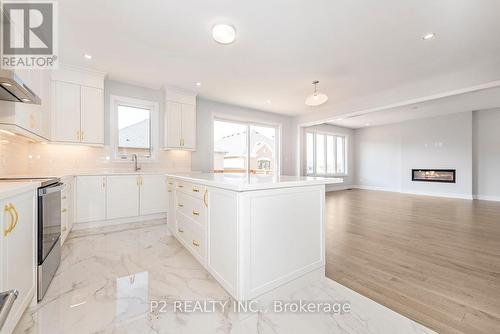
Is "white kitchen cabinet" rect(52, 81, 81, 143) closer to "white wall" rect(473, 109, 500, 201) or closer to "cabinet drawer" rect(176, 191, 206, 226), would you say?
"cabinet drawer" rect(176, 191, 206, 226)

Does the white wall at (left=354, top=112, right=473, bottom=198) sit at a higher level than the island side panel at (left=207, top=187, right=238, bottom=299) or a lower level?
higher

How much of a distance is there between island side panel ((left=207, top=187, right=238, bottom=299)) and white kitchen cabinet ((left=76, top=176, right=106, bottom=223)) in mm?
2610

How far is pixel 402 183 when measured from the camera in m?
8.02

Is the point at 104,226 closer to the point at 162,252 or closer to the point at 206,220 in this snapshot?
the point at 162,252

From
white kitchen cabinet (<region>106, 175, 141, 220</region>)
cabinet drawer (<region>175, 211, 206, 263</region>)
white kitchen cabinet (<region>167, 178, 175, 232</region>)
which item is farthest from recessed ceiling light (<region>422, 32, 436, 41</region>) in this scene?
white kitchen cabinet (<region>106, 175, 141, 220</region>)

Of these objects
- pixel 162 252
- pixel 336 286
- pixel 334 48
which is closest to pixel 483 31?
pixel 334 48

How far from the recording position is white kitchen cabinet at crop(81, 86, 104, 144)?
11.7 feet

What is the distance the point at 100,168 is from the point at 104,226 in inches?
43.5

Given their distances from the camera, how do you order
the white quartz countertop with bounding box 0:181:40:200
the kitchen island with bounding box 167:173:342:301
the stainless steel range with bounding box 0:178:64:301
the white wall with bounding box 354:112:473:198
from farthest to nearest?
1. the white wall with bounding box 354:112:473:198
2. the stainless steel range with bounding box 0:178:64:301
3. the kitchen island with bounding box 167:173:342:301
4. the white quartz countertop with bounding box 0:181:40:200

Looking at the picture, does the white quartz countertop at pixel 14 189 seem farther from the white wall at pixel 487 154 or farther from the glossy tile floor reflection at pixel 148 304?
the white wall at pixel 487 154

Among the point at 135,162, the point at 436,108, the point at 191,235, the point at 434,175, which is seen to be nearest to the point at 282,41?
the point at 191,235

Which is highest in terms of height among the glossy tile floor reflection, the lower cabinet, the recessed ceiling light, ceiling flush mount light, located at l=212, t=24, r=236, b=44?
the recessed ceiling light

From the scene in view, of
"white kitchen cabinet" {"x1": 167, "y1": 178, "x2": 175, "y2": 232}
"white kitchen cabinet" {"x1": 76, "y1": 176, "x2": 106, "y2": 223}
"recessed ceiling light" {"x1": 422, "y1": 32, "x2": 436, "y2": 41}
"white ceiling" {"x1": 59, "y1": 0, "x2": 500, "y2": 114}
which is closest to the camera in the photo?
"white ceiling" {"x1": 59, "y1": 0, "x2": 500, "y2": 114}

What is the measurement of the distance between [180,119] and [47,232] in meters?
3.12
